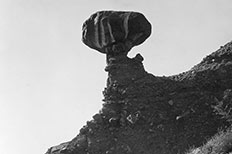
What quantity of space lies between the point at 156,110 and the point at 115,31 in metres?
4.84

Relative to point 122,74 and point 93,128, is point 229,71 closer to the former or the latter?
point 122,74

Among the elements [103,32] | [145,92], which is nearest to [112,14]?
[103,32]

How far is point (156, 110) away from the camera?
17.1 metres

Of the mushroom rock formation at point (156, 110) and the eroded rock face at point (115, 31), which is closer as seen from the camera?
the mushroom rock formation at point (156, 110)

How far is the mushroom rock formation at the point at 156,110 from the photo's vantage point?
16.2 m

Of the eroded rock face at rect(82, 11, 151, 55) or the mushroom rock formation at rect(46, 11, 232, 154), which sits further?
the eroded rock face at rect(82, 11, 151, 55)

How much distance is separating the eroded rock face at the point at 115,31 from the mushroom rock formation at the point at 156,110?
84cm

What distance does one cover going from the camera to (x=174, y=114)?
16969 millimetres

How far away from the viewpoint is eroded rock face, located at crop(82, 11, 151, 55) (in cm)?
2012

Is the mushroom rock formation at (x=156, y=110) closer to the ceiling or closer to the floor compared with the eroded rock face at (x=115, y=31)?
closer to the floor

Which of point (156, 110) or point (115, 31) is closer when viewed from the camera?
point (156, 110)

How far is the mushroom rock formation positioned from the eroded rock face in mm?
839

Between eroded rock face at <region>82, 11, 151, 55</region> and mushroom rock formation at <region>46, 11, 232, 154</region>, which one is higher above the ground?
eroded rock face at <region>82, 11, 151, 55</region>

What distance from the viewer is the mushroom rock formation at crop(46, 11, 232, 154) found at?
1625cm
